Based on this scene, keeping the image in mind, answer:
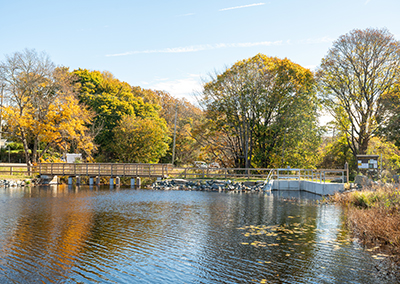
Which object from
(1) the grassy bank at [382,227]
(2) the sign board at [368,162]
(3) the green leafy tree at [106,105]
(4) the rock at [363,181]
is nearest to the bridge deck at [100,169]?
(3) the green leafy tree at [106,105]

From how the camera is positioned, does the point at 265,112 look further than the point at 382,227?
Yes

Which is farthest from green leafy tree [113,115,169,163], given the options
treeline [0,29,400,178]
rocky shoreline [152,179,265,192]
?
rocky shoreline [152,179,265,192]

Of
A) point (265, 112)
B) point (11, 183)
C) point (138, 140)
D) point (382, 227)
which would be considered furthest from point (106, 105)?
point (382, 227)

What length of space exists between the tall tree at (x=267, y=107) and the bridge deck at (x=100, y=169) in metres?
8.28

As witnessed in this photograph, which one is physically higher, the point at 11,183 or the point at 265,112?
the point at 265,112

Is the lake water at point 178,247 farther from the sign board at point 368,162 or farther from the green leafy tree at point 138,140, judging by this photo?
the green leafy tree at point 138,140

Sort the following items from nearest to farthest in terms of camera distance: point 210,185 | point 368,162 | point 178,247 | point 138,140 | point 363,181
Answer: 1. point 178,247
2. point 363,181
3. point 368,162
4. point 210,185
5. point 138,140

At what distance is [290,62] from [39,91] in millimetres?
26583

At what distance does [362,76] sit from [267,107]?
924 centimetres

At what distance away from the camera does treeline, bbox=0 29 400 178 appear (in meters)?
32.3

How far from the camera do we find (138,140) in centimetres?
4122

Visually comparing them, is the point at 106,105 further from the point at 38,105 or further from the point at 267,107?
the point at 267,107

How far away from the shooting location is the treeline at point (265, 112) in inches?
1272

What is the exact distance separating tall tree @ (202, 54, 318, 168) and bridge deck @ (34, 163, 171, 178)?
27.2 ft
